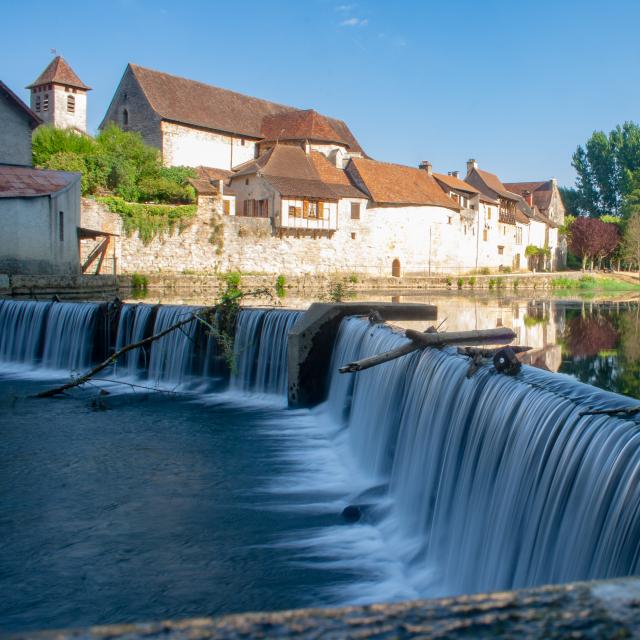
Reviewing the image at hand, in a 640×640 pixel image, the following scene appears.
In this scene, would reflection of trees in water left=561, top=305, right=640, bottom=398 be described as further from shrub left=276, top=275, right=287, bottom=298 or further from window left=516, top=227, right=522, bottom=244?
window left=516, top=227, right=522, bottom=244

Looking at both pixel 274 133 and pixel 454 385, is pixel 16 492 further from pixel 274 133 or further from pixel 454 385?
pixel 274 133

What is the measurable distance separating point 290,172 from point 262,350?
113 feet

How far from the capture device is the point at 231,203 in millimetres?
45906

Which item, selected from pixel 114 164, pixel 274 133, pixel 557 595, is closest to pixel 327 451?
pixel 557 595

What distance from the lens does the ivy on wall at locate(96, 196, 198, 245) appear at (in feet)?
120

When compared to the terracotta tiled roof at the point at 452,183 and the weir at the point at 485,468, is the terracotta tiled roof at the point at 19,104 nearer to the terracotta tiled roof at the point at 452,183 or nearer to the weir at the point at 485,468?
the weir at the point at 485,468

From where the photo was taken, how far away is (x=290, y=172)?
4659cm

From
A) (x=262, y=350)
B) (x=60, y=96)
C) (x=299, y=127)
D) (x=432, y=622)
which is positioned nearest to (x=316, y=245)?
(x=299, y=127)

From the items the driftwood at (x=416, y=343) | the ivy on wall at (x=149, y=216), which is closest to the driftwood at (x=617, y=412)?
the driftwood at (x=416, y=343)

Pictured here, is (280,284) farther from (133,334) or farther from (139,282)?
(133,334)

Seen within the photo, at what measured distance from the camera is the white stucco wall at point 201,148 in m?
46.8

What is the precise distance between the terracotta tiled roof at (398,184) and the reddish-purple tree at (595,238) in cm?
1683

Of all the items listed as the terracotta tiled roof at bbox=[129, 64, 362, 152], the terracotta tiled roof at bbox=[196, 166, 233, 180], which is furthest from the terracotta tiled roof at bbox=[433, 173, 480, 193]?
the terracotta tiled roof at bbox=[196, 166, 233, 180]

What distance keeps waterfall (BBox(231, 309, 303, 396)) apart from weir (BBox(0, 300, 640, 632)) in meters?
1.61
